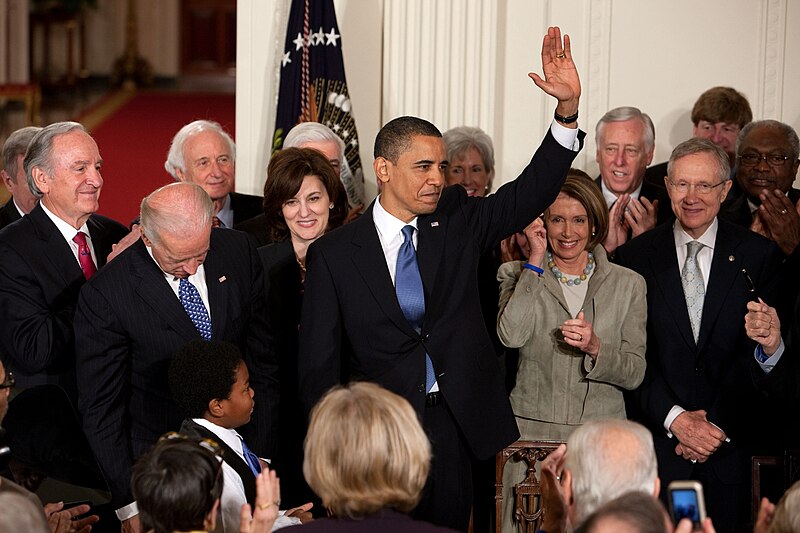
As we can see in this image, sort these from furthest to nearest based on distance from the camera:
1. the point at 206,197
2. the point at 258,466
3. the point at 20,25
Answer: the point at 20,25
the point at 206,197
the point at 258,466

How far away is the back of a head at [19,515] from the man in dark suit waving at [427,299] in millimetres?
1232

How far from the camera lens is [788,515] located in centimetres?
254

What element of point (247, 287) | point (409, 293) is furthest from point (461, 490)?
point (247, 287)

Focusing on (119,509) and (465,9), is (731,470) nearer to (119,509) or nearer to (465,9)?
(119,509)

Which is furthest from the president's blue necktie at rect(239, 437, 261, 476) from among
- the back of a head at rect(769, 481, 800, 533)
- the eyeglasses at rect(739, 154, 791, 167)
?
the eyeglasses at rect(739, 154, 791, 167)

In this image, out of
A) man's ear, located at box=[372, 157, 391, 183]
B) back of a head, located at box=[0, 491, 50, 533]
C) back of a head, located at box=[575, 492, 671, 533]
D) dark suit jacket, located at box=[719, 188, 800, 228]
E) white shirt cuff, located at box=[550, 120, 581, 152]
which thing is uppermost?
white shirt cuff, located at box=[550, 120, 581, 152]

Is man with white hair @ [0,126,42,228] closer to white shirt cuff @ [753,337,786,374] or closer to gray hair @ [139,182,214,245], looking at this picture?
gray hair @ [139,182,214,245]

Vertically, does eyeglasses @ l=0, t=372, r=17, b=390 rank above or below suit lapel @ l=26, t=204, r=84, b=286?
below

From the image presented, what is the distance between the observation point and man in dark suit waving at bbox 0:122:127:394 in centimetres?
390

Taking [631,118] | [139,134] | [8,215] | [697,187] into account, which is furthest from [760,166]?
[139,134]

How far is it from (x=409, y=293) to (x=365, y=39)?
298cm

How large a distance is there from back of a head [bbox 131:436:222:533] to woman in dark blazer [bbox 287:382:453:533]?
254 mm

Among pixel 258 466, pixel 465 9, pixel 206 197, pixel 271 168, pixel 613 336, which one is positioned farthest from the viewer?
pixel 465 9

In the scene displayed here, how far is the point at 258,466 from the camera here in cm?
345
